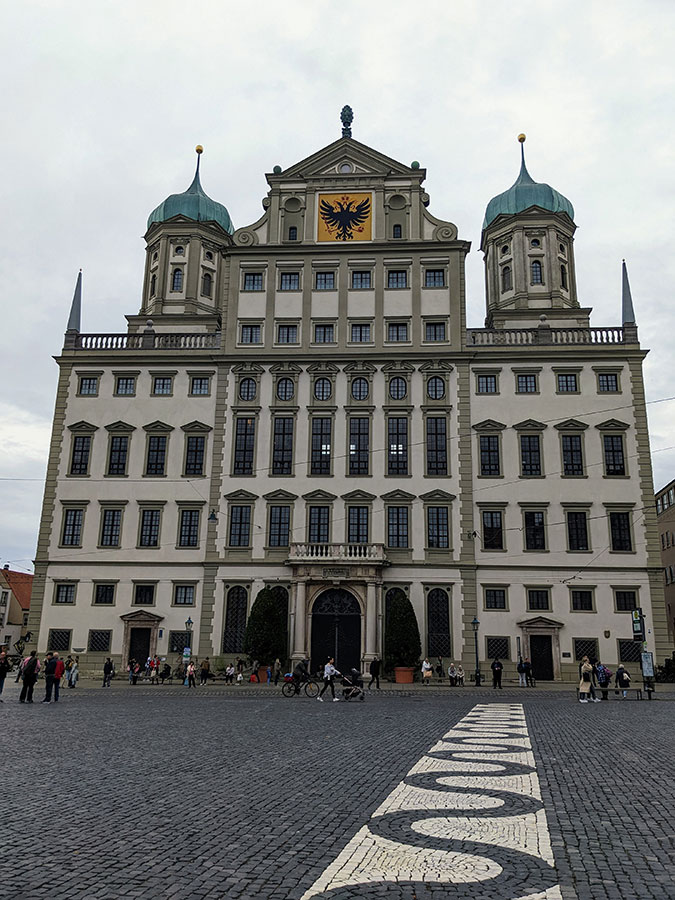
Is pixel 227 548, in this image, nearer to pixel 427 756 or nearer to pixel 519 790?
pixel 427 756

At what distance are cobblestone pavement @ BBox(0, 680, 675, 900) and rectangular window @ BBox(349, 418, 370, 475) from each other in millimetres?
28982

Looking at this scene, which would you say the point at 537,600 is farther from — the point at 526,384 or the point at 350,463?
the point at 350,463

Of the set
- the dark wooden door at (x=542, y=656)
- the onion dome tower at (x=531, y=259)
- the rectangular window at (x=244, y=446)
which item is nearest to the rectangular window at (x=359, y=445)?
the rectangular window at (x=244, y=446)

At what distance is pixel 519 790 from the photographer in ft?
30.2

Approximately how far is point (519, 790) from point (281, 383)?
39630 millimetres

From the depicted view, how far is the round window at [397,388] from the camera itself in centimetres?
4688

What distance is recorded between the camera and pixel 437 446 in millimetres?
45906

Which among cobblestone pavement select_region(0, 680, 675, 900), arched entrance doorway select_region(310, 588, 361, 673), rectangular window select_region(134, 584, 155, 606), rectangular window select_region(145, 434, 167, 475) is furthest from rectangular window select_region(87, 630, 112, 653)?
cobblestone pavement select_region(0, 680, 675, 900)

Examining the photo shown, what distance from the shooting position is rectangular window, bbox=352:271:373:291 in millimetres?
49250

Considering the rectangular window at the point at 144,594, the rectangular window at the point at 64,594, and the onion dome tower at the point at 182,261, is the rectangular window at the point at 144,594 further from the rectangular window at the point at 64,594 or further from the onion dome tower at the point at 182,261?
the onion dome tower at the point at 182,261

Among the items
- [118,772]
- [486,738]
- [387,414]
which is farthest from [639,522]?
[118,772]

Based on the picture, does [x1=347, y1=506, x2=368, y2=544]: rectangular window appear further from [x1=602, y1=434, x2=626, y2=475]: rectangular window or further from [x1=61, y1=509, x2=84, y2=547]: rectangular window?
[x1=61, y1=509, x2=84, y2=547]: rectangular window

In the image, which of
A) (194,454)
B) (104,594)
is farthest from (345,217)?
(104,594)

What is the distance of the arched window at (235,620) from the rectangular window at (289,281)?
730 inches
